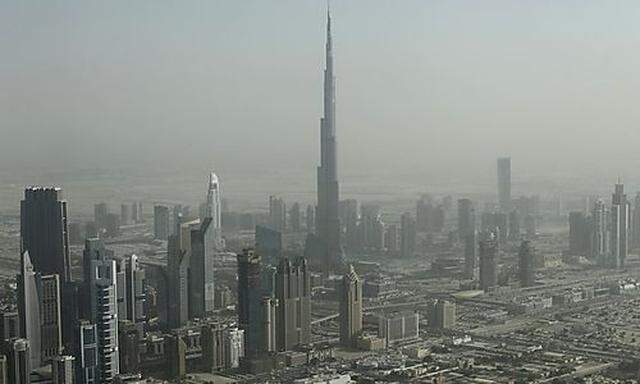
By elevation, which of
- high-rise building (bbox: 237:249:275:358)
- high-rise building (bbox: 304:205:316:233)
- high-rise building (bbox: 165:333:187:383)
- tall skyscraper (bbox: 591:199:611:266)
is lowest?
high-rise building (bbox: 165:333:187:383)

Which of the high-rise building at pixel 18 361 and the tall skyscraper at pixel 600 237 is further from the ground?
the tall skyscraper at pixel 600 237

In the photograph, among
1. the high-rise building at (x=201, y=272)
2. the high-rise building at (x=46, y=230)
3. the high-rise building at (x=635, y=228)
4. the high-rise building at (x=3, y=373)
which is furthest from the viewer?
the high-rise building at (x=635, y=228)

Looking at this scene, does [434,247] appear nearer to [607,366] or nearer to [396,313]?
[396,313]

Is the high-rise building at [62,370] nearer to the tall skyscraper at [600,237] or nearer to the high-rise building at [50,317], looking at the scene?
the high-rise building at [50,317]

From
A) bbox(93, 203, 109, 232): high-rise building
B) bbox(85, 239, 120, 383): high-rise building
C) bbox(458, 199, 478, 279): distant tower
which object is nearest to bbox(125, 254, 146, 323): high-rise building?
bbox(85, 239, 120, 383): high-rise building

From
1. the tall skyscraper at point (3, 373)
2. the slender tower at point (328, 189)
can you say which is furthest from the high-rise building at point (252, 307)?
the tall skyscraper at point (3, 373)

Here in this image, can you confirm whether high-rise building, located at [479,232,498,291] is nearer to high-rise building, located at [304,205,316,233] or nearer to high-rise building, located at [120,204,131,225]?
high-rise building, located at [304,205,316,233]
